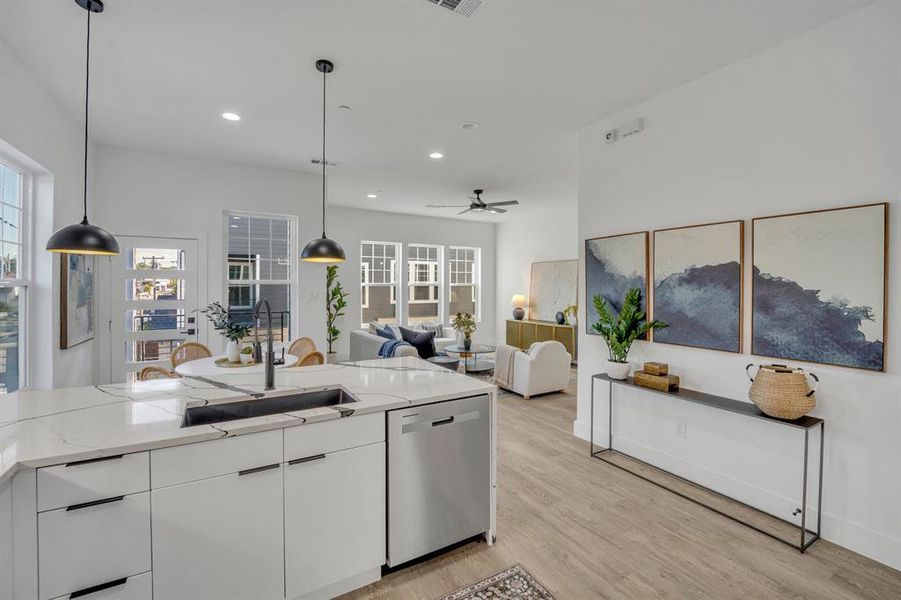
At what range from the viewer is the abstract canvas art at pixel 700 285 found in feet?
9.13

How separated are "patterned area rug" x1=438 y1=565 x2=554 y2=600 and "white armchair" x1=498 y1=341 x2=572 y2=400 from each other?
3.25m

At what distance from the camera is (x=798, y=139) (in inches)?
97.7

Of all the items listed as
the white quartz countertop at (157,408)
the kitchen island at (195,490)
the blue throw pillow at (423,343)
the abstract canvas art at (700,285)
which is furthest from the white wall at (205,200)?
the abstract canvas art at (700,285)

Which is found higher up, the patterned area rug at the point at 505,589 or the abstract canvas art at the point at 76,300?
the abstract canvas art at the point at 76,300

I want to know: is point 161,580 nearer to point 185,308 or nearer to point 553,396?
point 185,308

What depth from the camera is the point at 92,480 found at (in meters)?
1.40

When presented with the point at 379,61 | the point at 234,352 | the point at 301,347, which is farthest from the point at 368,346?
the point at 379,61

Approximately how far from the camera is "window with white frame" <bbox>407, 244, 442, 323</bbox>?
8.89 metres

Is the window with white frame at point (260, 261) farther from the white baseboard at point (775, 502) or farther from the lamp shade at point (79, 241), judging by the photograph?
the white baseboard at point (775, 502)

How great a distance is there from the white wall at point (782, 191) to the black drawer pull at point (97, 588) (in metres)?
3.40

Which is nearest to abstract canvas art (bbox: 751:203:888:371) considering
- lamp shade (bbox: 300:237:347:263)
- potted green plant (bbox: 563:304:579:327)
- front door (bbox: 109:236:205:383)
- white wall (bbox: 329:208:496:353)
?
lamp shade (bbox: 300:237:347:263)

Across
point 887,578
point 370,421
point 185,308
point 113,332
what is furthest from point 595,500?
point 113,332

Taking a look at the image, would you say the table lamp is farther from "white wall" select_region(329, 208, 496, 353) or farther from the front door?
the front door

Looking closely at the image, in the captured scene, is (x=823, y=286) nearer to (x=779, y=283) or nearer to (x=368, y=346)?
(x=779, y=283)
